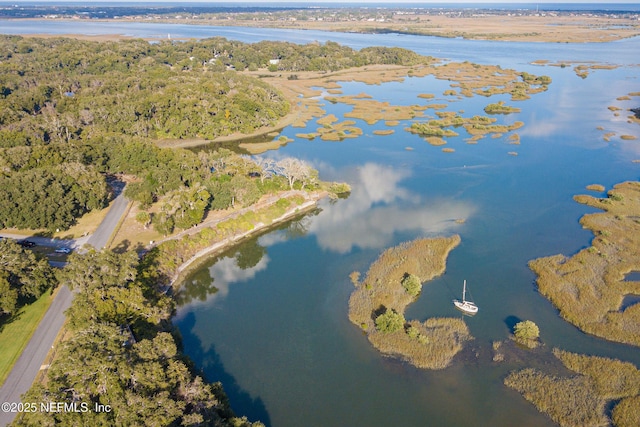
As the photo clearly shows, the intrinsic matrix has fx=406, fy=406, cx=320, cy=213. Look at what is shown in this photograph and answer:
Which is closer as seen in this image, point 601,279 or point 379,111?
point 601,279

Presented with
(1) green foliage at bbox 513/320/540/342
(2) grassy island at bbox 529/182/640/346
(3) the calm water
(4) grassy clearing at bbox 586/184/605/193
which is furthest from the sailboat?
(4) grassy clearing at bbox 586/184/605/193

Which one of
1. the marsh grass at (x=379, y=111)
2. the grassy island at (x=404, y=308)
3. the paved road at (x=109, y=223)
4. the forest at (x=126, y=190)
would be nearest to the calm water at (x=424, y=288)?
the grassy island at (x=404, y=308)

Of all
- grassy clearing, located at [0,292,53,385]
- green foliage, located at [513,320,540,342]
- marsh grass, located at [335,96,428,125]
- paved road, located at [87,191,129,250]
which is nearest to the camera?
grassy clearing, located at [0,292,53,385]

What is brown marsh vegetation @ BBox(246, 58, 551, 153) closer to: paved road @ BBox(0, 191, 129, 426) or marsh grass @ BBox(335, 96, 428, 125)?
marsh grass @ BBox(335, 96, 428, 125)

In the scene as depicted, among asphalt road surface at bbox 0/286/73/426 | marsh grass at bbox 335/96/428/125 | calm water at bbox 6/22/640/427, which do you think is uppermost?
marsh grass at bbox 335/96/428/125

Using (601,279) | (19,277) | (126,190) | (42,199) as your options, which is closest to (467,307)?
(601,279)

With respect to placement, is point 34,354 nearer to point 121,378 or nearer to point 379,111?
point 121,378

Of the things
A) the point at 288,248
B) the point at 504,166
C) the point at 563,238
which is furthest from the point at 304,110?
the point at 563,238
